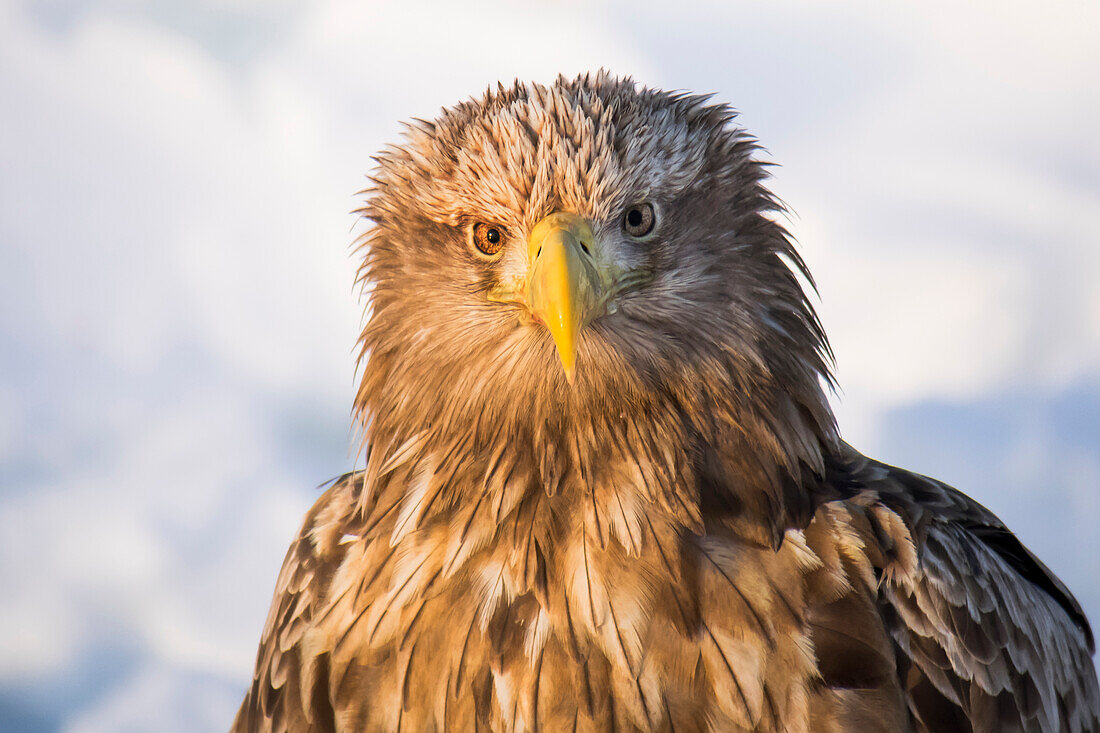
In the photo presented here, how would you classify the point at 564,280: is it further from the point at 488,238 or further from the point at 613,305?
the point at 488,238

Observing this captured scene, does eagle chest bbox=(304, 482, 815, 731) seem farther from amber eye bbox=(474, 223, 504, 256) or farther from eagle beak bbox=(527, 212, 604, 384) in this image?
amber eye bbox=(474, 223, 504, 256)

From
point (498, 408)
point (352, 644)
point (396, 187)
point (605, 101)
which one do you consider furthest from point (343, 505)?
point (605, 101)

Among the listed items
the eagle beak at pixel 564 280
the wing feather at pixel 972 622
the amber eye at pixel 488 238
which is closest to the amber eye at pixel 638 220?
the eagle beak at pixel 564 280

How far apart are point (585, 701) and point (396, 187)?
5.82 ft

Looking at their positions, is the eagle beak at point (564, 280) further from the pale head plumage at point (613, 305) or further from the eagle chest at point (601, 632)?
the eagle chest at point (601, 632)

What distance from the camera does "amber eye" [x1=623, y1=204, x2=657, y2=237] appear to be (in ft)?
10.0

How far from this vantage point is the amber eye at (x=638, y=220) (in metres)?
3.06

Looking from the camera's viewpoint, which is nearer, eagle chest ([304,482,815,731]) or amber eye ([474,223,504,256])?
eagle chest ([304,482,815,731])

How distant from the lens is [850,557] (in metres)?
3.00

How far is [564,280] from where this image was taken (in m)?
2.75

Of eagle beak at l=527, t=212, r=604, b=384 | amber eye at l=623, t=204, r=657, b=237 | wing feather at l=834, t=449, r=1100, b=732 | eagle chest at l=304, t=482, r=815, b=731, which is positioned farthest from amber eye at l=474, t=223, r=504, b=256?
wing feather at l=834, t=449, r=1100, b=732

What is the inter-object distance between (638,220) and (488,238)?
47 centimetres

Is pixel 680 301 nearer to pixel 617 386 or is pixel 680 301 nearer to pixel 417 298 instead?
pixel 617 386

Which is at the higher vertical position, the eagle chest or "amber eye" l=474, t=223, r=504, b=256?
"amber eye" l=474, t=223, r=504, b=256
